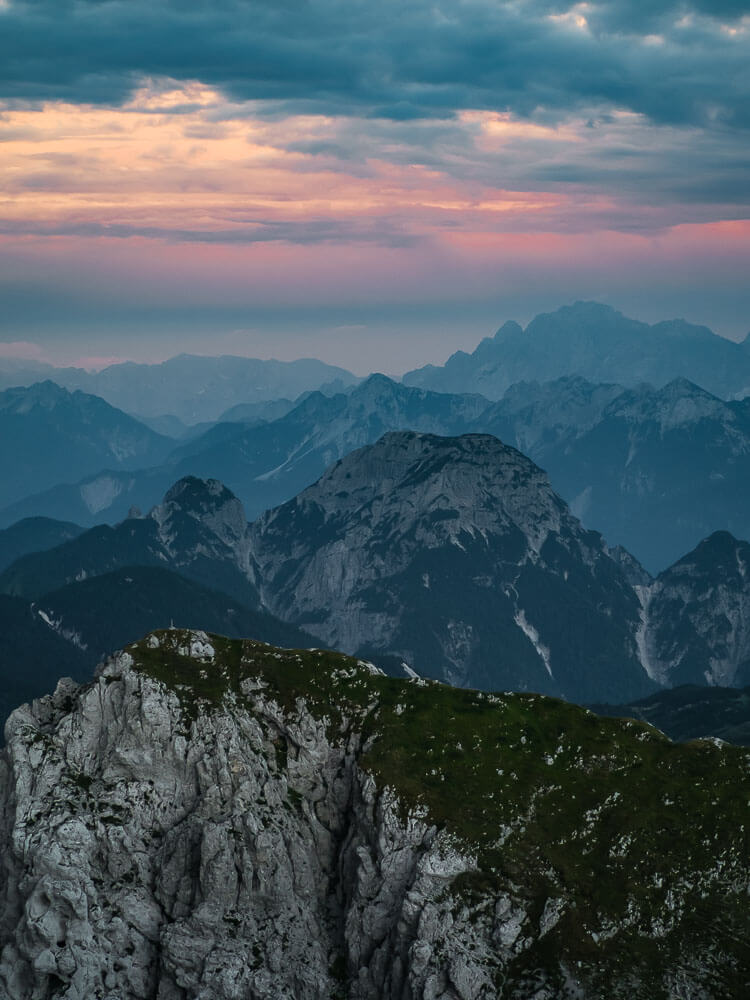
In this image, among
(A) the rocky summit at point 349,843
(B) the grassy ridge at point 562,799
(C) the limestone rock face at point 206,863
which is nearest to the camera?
(B) the grassy ridge at point 562,799

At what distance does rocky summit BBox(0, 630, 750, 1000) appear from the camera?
120m

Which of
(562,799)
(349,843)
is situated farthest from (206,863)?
(562,799)

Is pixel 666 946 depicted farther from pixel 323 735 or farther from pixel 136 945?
pixel 136 945

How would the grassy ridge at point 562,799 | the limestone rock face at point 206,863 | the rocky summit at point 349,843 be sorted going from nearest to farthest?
1. the grassy ridge at point 562,799
2. the rocky summit at point 349,843
3. the limestone rock face at point 206,863

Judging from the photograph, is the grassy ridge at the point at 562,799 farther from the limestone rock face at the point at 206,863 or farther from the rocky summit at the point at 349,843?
the limestone rock face at the point at 206,863

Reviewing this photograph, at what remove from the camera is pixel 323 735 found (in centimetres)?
14588

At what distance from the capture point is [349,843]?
451 ft

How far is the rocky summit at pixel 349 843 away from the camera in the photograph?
12025 centimetres

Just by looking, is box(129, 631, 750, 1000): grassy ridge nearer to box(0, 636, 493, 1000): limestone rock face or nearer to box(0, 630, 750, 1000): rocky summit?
box(0, 630, 750, 1000): rocky summit

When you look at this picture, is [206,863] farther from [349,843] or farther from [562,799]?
[562,799]

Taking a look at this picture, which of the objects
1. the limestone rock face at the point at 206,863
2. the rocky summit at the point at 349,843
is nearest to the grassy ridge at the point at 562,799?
the rocky summit at the point at 349,843

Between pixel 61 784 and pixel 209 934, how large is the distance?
27672 mm

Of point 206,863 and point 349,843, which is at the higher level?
point 206,863

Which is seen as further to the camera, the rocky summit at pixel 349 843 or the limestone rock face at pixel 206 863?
the limestone rock face at pixel 206 863
